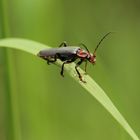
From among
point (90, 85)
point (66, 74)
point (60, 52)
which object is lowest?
point (90, 85)

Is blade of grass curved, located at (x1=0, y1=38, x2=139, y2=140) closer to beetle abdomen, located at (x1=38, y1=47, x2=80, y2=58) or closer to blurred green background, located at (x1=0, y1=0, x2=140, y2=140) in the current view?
beetle abdomen, located at (x1=38, y1=47, x2=80, y2=58)

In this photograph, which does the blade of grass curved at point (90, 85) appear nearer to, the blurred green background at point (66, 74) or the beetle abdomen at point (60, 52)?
the beetle abdomen at point (60, 52)

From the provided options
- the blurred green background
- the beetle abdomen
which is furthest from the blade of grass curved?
the blurred green background

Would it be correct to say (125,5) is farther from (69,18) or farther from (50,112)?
(50,112)

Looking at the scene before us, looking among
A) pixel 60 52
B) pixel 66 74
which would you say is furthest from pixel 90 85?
pixel 66 74

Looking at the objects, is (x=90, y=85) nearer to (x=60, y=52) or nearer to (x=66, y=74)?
(x=60, y=52)

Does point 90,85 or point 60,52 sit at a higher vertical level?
point 60,52

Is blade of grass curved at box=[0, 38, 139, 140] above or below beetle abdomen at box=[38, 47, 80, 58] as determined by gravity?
below

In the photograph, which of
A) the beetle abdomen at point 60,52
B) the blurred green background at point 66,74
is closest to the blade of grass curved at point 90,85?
the beetle abdomen at point 60,52
